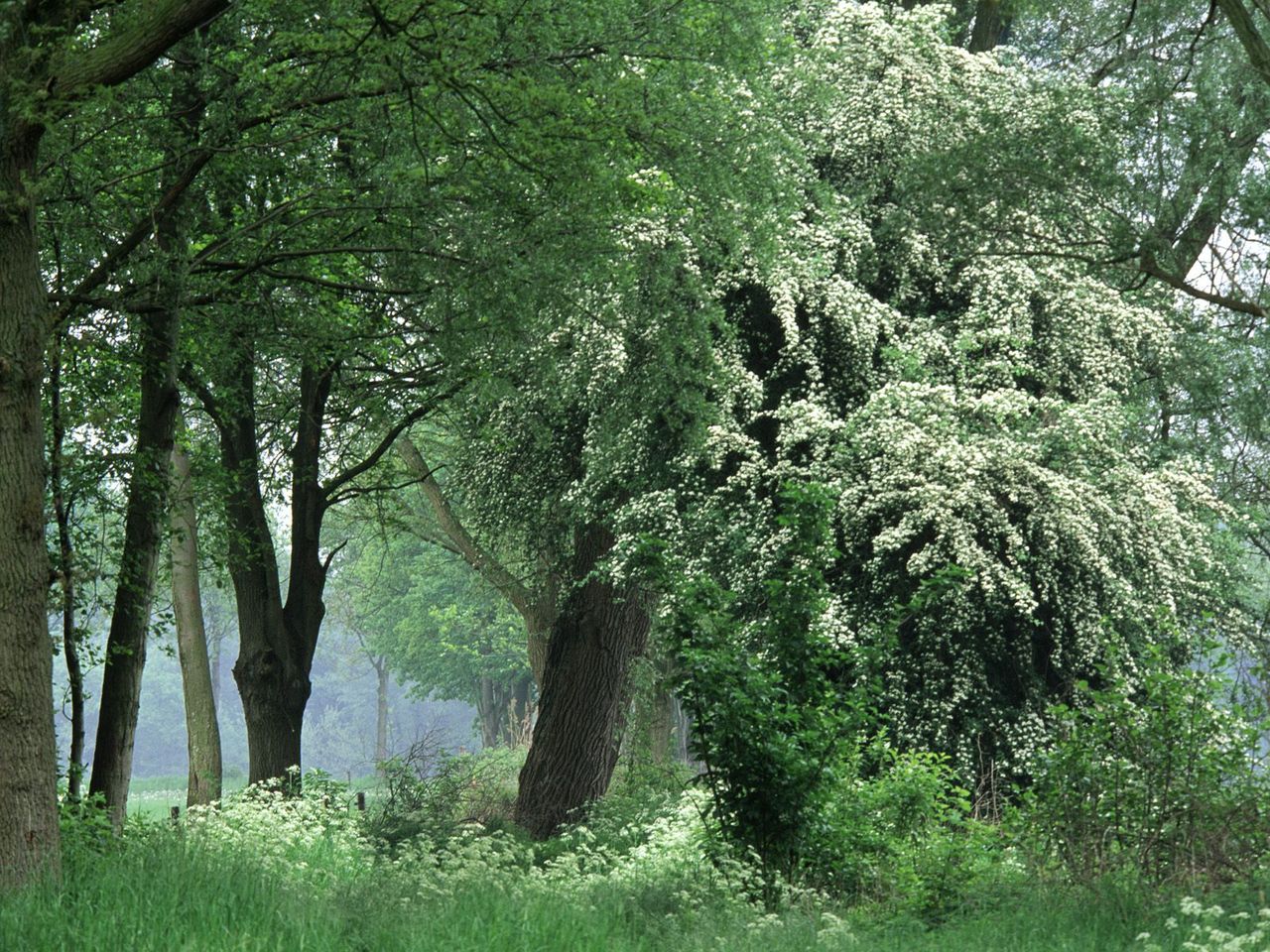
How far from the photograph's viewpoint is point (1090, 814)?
869 cm

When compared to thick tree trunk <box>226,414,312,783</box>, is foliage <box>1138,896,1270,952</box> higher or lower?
lower

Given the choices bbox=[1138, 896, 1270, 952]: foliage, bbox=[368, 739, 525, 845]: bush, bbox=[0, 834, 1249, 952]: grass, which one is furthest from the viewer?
bbox=[368, 739, 525, 845]: bush

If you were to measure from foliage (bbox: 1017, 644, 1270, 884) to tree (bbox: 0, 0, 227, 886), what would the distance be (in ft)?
19.4

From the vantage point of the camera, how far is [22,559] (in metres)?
7.77

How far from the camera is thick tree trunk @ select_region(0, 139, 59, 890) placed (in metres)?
7.60

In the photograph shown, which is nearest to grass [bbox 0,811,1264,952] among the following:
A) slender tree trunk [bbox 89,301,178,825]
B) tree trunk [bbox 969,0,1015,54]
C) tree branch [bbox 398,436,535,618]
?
slender tree trunk [bbox 89,301,178,825]

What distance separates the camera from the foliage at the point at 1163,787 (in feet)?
27.1

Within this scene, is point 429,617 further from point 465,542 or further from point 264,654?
point 264,654

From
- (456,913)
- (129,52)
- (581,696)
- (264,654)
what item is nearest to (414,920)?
(456,913)

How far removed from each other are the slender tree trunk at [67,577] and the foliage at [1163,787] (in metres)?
6.64

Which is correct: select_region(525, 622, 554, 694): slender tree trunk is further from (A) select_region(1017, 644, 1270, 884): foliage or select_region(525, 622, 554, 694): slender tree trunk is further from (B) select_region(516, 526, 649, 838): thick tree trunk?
Result: (A) select_region(1017, 644, 1270, 884): foliage

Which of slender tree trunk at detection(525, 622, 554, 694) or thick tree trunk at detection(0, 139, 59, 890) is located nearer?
thick tree trunk at detection(0, 139, 59, 890)

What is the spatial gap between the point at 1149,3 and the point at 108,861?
35.0 ft

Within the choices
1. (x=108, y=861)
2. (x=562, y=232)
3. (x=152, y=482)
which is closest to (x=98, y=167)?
(x=152, y=482)
